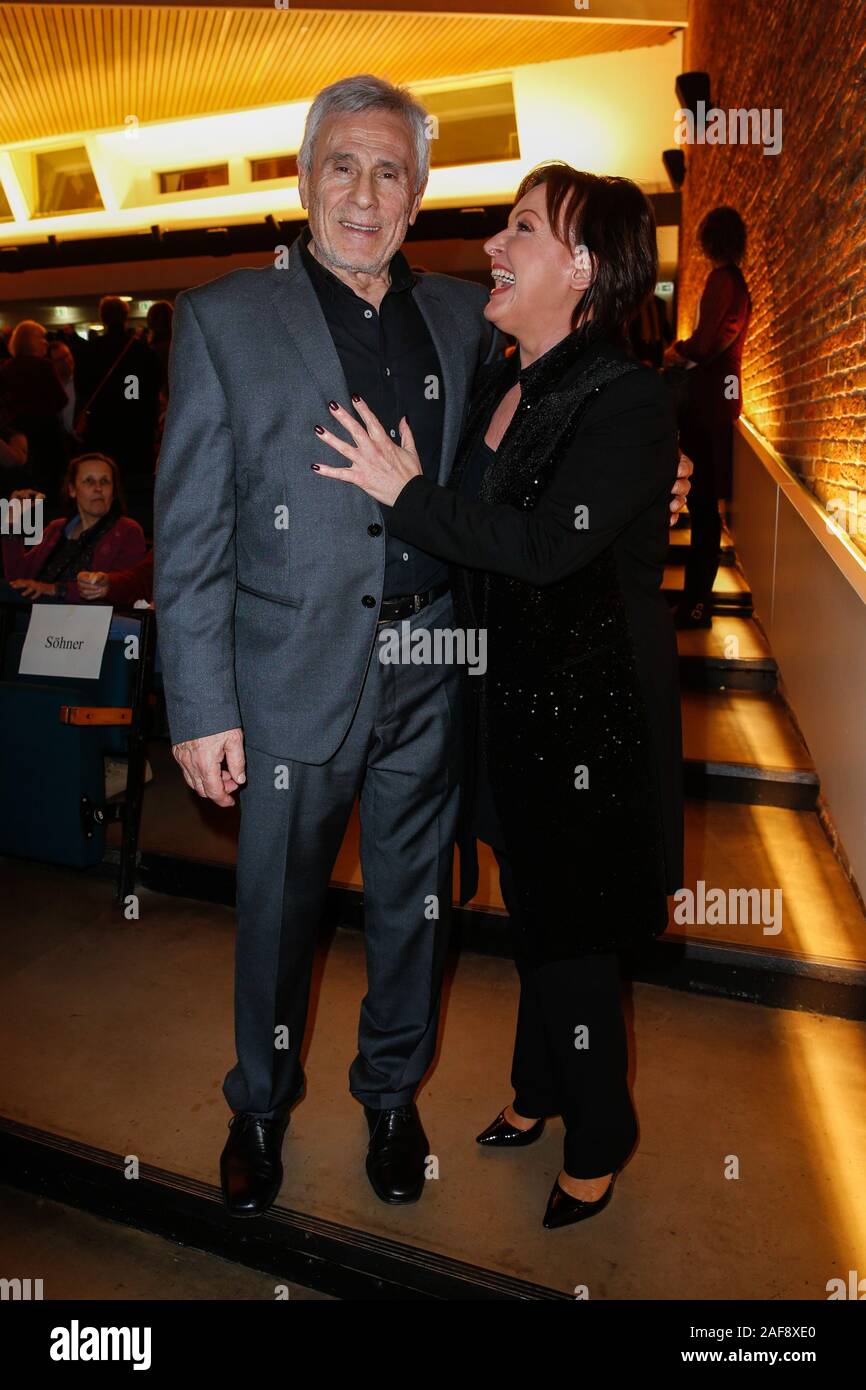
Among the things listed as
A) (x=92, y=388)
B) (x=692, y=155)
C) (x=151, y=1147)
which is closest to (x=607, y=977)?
(x=151, y=1147)

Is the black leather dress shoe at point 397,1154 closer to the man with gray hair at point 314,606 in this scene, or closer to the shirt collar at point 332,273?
the man with gray hair at point 314,606

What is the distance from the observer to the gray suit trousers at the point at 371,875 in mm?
1669

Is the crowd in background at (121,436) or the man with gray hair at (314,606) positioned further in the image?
the crowd in background at (121,436)

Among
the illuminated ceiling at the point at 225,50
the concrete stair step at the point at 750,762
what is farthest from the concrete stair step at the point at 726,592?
the illuminated ceiling at the point at 225,50

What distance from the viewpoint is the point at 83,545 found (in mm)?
3621

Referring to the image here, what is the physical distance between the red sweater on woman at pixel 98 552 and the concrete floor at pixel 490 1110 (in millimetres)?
1349

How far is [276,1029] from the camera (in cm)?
173

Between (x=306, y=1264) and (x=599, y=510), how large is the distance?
136 cm

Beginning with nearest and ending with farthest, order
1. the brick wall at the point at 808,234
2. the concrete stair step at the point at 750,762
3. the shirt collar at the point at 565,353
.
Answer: the shirt collar at the point at 565,353 → the brick wall at the point at 808,234 → the concrete stair step at the point at 750,762

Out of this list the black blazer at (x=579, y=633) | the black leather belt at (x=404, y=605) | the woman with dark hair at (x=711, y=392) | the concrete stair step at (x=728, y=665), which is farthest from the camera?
the woman with dark hair at (x=711, y=392)

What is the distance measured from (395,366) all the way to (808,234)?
2816mm

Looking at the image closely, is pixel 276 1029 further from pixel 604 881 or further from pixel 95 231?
pixel 95 231

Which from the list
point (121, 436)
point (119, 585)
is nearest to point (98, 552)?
point (119, 585)

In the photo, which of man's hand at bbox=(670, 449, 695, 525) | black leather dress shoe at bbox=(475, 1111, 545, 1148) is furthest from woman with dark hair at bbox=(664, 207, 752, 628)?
black leather dress shoe at bbox=(475, 1111, 545, 1148)
